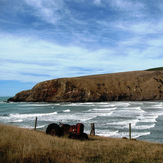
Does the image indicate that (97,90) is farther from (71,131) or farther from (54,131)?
(54,131)

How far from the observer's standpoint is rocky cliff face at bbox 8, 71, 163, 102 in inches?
3863

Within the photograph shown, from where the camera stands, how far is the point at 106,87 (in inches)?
4210

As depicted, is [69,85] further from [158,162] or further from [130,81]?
[158,162]

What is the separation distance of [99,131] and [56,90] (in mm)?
81755

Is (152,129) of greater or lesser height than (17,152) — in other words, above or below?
below

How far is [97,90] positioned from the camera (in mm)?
102750

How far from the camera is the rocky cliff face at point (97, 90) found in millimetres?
98125

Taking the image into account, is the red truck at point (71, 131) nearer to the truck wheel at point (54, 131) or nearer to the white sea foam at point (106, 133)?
the truck wheel at point (54, 131)

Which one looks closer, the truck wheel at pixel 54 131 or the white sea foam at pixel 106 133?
the truck wheel at pixel 54 131

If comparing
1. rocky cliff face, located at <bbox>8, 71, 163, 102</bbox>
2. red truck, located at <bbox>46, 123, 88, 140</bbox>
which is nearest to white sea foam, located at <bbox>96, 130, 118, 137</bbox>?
red truck, located at <bbox>46, 123, 88, 140</bbox>

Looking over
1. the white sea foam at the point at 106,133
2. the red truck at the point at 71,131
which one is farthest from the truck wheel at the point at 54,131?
the white sea foam at the point at 106,133

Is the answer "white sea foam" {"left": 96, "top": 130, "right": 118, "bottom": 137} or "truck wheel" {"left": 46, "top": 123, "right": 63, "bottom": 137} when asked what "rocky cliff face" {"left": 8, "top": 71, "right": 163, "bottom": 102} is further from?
"truck wheel" {"left": 46, "top": 123, "right": 63, "bottom": 137}

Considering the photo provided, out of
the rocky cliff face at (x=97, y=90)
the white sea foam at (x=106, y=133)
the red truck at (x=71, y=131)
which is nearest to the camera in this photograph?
the red truck at (x=71, y=131)

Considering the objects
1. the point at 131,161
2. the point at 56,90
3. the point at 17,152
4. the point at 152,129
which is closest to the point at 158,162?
the point at 131,161
